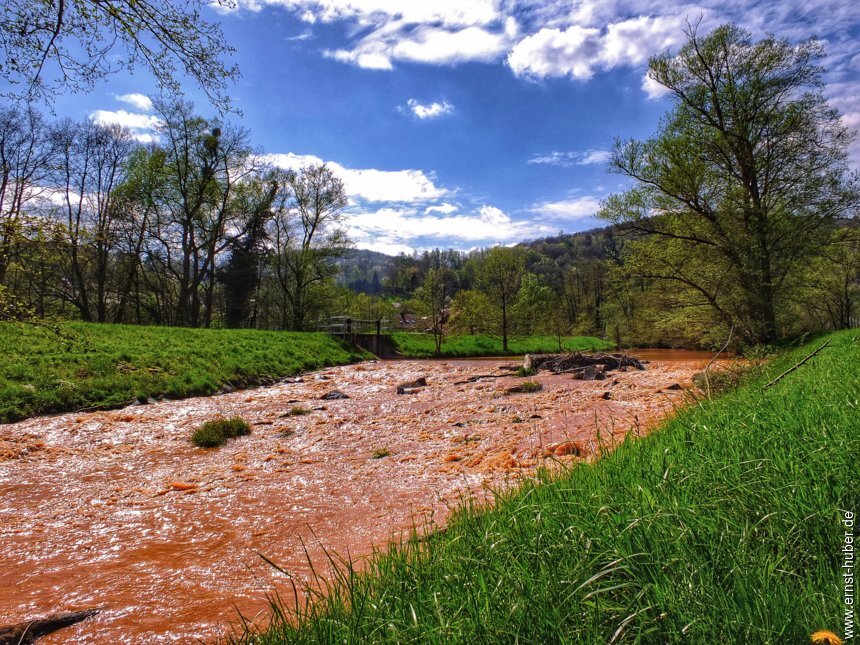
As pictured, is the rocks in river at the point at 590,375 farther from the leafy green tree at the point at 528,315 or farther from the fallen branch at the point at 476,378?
the leafy green tree at the point at 528,315

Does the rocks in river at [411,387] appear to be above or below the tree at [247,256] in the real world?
below

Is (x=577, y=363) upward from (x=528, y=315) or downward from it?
downward

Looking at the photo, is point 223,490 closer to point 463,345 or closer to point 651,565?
point 651,565

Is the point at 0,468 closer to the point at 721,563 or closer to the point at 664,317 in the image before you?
the point at 721,563

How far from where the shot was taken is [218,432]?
28.9ft

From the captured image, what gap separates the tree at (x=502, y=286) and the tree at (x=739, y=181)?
848 inches

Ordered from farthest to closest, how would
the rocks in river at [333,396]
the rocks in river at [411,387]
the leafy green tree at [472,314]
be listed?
the leafy green tree at [472,314] < the rocks in river at [411,387] < the rocks in river at [333,396]

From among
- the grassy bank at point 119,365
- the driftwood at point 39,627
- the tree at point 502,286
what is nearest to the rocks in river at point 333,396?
the grassy bank at point 119,365

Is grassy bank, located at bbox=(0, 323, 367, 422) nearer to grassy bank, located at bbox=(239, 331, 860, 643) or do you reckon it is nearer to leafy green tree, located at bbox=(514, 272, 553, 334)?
grassy bank, located at bbox=(239, 331, 860, 643)

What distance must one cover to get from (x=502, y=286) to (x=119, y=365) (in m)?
33.3

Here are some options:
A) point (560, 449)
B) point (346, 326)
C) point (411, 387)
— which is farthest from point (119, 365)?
point (346, 326)

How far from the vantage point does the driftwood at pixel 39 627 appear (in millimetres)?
3010

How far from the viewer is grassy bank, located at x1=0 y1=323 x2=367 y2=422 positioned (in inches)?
440

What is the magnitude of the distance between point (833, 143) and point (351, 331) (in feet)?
99.9
